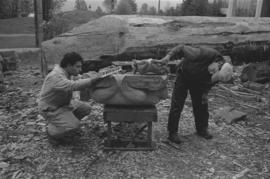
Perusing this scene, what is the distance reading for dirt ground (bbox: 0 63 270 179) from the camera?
3527 millimetres

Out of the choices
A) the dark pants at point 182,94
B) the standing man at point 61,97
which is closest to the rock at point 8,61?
the standing man at point 61,97

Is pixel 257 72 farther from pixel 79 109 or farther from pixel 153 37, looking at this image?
pixel 79 109

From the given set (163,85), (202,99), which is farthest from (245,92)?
(163,85)

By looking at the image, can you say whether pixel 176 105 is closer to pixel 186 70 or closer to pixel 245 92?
pixel 186 70

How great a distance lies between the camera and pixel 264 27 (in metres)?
6.61

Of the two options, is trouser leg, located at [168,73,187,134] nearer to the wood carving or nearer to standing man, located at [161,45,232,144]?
standing man, located at [161,45,232,144]

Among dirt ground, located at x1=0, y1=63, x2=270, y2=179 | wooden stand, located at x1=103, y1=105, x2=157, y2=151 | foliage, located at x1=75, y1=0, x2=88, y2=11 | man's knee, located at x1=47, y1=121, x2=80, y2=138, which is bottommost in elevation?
dirt ground, located at x1=0, y1=63, x2=270, y2=179

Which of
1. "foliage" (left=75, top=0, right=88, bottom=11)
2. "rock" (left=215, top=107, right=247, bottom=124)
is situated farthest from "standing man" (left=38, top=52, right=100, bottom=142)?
"foliage" (left=75, top=0, right=88, bottom=11)

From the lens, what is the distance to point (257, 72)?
6688mm

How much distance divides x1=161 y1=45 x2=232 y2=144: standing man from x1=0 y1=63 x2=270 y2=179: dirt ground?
0.31 meters

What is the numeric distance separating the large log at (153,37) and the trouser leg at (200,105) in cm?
184

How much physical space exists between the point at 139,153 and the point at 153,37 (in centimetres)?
255

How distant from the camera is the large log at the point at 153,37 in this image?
5574mm

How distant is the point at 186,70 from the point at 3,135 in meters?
2.50
